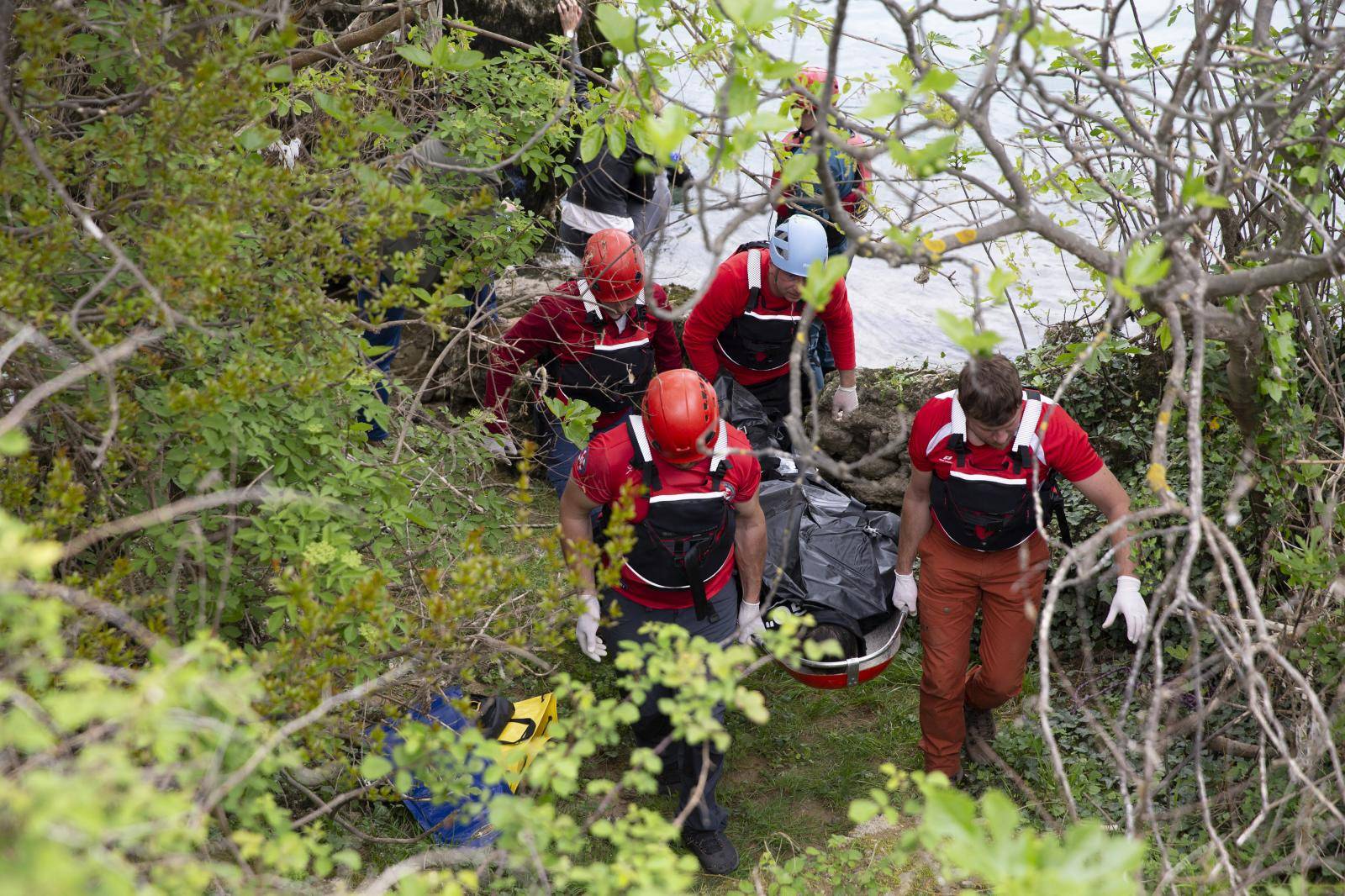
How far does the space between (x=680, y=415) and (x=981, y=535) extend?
1.31m

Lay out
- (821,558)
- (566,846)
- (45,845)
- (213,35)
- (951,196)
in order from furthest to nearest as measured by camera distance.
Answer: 1. (951,196)
2. (821,558)
3. (213,35)
4. (566,846)
5. (45,845)

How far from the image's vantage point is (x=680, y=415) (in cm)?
370

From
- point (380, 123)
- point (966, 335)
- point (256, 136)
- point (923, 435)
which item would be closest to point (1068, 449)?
point (923, 435)

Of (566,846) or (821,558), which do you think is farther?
(821,558)

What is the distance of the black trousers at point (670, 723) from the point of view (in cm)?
406

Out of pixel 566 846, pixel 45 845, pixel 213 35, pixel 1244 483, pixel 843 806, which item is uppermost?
pixel 213 35

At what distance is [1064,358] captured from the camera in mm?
4234

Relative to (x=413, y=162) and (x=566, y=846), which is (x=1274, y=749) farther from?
(x=413, y=162)

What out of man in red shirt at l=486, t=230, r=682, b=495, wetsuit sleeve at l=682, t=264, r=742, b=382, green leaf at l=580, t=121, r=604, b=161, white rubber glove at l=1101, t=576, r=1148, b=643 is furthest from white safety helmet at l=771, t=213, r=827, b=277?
white rubber glove at l=1101, t=576, r=1148, b=643

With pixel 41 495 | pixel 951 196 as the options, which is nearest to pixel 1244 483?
pixel 41 495

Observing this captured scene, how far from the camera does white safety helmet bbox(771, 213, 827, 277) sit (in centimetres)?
475

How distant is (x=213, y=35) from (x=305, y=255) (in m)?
1.08

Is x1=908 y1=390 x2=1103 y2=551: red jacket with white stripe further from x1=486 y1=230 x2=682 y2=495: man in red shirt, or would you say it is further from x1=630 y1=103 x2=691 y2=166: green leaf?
x1=630 y1=103 x2=691 y2=166: green leaf

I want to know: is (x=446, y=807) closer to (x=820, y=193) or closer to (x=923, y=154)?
(x=923, y=154)
